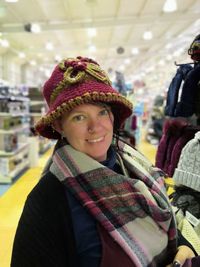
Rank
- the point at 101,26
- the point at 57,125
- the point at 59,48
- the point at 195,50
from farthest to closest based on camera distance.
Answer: the point at 59,48, the point at 101,26, the point at 195,50, the point at 57,125

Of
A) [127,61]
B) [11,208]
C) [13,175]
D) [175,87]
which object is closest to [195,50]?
[175,87]

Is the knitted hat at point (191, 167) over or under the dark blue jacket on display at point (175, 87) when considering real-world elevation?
under

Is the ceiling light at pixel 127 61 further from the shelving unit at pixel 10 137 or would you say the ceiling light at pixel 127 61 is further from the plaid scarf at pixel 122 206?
the plaid scarf at pixel 122 206

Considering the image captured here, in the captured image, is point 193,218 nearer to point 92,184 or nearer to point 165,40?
point 92,184

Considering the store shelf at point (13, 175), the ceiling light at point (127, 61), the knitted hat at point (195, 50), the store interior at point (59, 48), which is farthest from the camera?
the ceiling light at point (127, 61)

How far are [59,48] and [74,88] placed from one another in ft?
40.1

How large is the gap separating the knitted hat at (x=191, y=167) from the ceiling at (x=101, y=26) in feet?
17.8

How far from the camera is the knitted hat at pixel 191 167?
6.16 feet

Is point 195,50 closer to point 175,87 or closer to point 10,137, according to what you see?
point 175,87

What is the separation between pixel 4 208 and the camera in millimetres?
4465

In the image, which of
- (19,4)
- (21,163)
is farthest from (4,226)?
(19,4)

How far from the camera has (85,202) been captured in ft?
3.58

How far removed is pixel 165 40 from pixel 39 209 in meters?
11.7

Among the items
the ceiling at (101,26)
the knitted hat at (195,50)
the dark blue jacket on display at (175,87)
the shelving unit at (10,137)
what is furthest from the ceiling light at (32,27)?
the knitted hat at (195,50)
